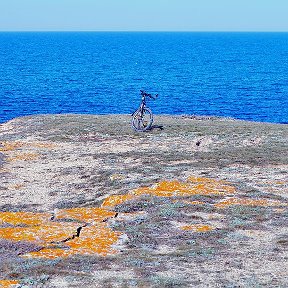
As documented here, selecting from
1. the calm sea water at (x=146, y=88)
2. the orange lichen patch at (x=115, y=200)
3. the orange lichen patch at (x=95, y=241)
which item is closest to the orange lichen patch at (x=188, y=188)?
the orange lichen patch at (x=115, y=200)

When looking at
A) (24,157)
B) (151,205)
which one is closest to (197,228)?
(151,205)

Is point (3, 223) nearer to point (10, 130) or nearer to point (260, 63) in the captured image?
point (10, 130)

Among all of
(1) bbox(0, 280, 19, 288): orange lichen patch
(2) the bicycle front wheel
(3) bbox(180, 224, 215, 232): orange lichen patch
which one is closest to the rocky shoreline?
(3) bbox(180, 224, 215, 232): orange lichen patch

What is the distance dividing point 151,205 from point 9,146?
15.0 m

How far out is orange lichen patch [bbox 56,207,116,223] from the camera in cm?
1762

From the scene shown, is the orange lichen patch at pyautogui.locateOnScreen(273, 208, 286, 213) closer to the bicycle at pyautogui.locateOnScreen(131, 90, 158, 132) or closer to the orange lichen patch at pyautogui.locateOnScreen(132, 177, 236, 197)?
A: the orange lichen patch at pyautogui.locateOnScreen(132, 177, 236, 197)

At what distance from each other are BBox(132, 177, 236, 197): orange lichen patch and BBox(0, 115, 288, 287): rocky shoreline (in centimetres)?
3

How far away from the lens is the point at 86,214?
Answer: 18125 mm

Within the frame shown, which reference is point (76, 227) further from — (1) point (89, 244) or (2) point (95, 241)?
(1) point (89, 244)

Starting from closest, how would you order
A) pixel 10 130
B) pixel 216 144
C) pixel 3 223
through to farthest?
pixel 3 223 → pixel 216 144 → pixel 10 130

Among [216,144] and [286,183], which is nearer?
[286,183]

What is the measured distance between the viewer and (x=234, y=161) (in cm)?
2655

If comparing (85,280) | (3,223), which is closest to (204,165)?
(3,223)

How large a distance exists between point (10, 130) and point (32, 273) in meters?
Result: 27.7
